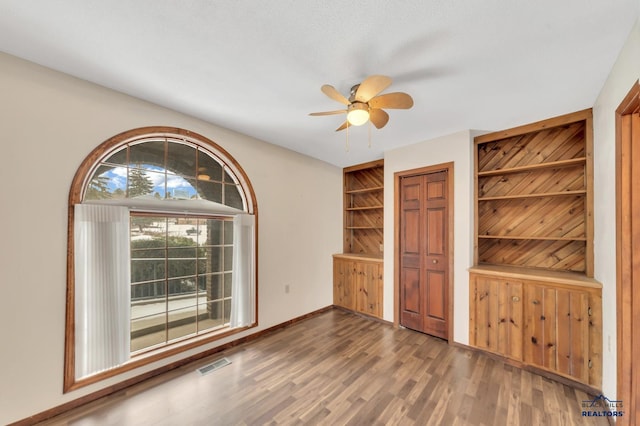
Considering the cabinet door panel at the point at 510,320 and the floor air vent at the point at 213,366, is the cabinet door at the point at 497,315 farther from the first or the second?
the floor air vent at the point at 213,366

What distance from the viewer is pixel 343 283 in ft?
13.9

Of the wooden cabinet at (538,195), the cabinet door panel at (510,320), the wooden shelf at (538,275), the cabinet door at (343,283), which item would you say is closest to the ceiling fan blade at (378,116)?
the wooden cabinet at (538,195)

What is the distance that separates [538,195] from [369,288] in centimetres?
246

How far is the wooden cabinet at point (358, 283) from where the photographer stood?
3.76 m

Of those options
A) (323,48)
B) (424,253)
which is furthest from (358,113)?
(424,253)

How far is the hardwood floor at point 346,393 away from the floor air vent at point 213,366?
6 centimetres

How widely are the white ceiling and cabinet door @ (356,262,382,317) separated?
2464 millimetres

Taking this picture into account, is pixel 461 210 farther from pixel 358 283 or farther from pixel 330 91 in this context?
pixel 330 91

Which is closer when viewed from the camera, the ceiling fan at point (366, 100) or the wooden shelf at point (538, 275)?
the ceiling fan at point (366, 100)

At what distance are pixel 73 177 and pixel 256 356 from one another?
243 centimetres

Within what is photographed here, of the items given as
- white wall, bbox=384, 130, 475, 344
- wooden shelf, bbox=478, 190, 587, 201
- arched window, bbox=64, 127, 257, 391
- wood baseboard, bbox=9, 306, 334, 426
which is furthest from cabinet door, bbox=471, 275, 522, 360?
arched window, bbox=64, 127, 257, 391

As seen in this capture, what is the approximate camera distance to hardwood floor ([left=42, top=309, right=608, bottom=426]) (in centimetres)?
183

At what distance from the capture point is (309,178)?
399 centimetres

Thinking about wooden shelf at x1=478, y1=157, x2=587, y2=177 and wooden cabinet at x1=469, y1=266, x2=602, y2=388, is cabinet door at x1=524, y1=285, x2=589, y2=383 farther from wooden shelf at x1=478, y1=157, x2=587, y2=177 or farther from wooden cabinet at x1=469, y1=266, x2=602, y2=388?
wooden shelf at x1=478, y1=157, x2=587, y2=177
